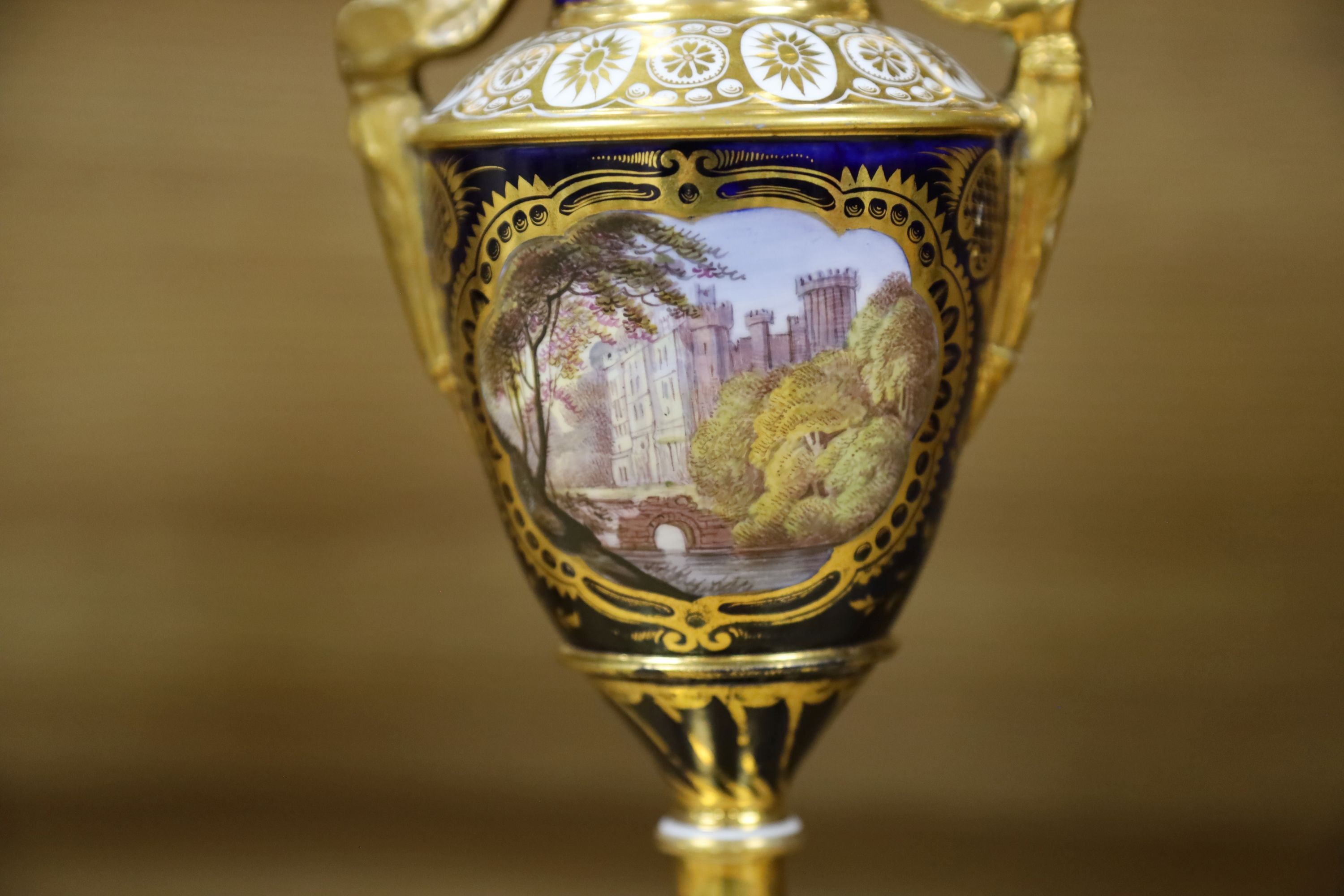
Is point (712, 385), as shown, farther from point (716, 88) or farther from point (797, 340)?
point (716, 88)

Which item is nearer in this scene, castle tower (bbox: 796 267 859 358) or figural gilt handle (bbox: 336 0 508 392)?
castle tower (bbox: 796 267 859 358)

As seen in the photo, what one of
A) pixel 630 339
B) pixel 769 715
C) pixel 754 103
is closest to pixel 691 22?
pixel 754 103

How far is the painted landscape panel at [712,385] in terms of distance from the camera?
96 centimetres

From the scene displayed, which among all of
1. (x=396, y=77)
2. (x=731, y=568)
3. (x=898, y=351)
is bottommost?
(x=731, y=568)

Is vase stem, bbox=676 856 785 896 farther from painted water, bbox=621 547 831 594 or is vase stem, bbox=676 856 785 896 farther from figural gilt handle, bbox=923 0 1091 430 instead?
figural gilt handle, bbox=923 0 1091 430

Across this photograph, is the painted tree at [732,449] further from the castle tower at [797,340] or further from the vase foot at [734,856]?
the vase foot at [734,856]

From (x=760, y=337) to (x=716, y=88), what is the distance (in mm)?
134

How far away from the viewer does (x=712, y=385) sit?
97 cm

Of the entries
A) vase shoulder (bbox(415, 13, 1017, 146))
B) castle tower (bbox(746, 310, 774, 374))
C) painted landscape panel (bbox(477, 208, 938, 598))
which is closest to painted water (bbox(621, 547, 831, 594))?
painted landscape panel (bbox(477, 208, 938, 598))

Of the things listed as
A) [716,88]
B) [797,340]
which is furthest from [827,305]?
[716,88]

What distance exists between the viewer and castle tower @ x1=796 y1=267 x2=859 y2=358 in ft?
3.15

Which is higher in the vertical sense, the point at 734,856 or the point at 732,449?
the point at 732,449

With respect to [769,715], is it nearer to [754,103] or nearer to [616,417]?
[616,417]

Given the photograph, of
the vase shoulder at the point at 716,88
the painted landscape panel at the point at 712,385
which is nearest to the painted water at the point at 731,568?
the painted landscape panel at the point at 712,385
